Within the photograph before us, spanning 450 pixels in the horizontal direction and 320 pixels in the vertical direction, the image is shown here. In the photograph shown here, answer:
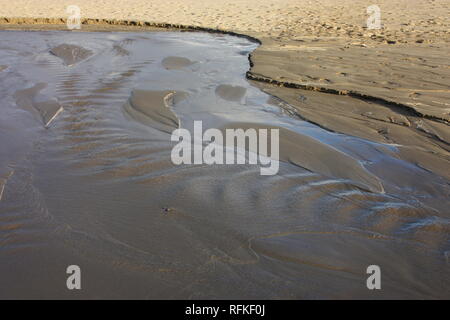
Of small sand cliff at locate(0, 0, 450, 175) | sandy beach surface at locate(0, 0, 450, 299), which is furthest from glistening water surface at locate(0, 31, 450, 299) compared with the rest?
small sand cliff at locate(0, 0, 450, 175)

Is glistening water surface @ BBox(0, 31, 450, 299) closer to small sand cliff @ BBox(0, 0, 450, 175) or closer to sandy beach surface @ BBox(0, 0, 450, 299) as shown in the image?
sandy beach surface @ BBox(0, 0, 450, 299)

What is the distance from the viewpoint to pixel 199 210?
3.04m

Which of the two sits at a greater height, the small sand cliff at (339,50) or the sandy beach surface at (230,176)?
the small sand cliff at (339,50)

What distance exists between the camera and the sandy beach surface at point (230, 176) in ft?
8.04

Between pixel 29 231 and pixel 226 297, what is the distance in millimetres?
1493

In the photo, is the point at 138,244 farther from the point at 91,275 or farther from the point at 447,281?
the point at 447,281

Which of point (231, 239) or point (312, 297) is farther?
point (231, 239)

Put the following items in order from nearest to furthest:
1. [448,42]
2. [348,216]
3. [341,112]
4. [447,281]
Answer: [447,281]
[348,216]
[341,112]
[448,42]

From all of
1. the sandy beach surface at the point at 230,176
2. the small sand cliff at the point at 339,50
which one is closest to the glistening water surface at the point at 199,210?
the sandy beach surface at the point at 230,176

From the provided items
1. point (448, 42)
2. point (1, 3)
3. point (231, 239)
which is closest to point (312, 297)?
point (231, 239)

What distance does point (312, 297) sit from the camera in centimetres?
229

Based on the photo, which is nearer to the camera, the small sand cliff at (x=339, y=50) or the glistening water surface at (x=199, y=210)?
the glistening water surface at (x=199, y=210)

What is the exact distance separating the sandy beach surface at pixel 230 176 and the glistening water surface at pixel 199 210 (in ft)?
0.04

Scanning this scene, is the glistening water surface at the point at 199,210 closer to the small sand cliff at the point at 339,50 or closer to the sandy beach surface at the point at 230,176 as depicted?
the sandy beach surface at the point at 230,176
